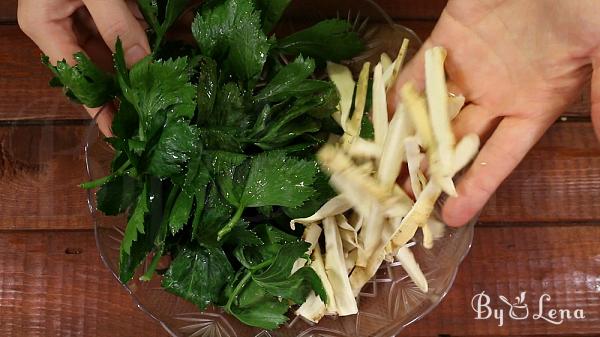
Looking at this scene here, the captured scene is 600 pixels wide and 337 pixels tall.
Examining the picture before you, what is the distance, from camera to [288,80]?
0.89m

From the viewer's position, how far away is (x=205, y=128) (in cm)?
85

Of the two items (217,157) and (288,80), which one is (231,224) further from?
(288,80)

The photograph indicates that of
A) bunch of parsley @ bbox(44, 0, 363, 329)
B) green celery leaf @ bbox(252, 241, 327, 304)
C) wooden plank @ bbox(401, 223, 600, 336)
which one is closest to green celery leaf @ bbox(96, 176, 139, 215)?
bunch of parsley @ bbox(44, 0, 363, 329)

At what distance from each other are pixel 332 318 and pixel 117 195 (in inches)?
15.4

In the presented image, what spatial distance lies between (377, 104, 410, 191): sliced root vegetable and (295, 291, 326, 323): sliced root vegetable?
0.20 m

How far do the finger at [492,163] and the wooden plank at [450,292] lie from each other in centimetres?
17

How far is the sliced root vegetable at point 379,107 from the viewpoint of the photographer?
3.09 feet

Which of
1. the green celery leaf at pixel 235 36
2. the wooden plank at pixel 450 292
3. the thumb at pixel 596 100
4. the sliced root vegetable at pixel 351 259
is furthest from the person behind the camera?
the wooden plank at pixel 450 292

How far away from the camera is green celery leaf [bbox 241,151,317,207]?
0.86 meters

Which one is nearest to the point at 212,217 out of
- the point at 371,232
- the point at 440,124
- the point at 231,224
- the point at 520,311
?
the point at 231,224

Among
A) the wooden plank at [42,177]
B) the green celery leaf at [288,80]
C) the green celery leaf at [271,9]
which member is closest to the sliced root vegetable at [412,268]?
the green celery leaf at [288,80]

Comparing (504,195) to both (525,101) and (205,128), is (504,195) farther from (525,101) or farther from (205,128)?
(205,128)

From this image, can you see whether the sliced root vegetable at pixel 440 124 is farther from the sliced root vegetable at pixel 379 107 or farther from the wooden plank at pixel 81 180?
the wooden plank at pixel 81 180

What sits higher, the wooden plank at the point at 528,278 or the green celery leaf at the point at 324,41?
the green celery leaf at the point at 324,41
